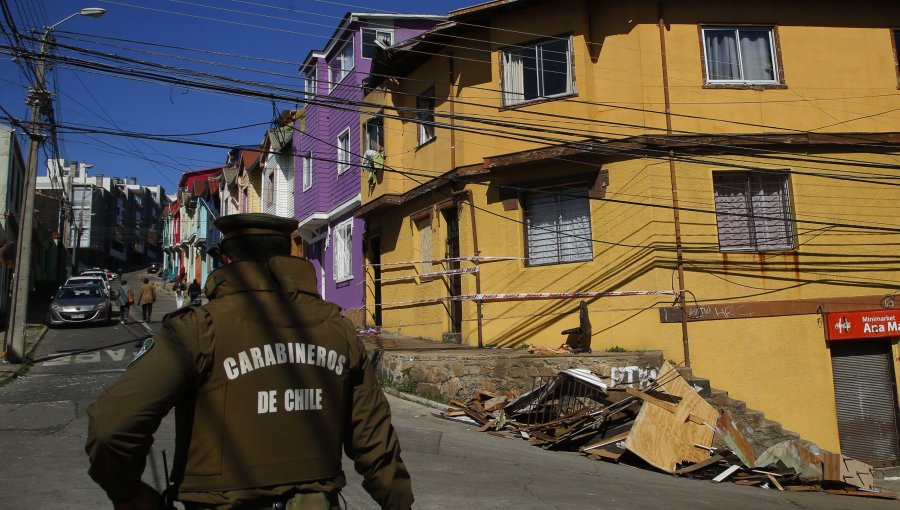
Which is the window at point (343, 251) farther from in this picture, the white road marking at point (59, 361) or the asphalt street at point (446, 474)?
the asphalt street at point (446, 474)

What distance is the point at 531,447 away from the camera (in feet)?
31.5

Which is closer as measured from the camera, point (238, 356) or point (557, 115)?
point (238, 356)

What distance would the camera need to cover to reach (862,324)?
12922 mm

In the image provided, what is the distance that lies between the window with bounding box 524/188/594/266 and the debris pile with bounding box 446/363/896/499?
11.0ft

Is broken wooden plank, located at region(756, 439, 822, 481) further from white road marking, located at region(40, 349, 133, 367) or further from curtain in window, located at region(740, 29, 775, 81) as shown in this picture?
white road marking, located at region(40, 349, 133, 367)

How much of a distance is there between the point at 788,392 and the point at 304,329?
12387 mm

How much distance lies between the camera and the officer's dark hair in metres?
2.65

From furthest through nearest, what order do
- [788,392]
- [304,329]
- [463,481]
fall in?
1. [788,392]
2. [463,481]
3. [304,329]

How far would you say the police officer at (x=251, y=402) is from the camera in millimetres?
2182

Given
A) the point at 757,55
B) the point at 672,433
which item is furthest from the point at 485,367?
the point at 757,55

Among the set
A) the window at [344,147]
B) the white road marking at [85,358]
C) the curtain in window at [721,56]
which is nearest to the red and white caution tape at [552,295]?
the curtain in window at [721,56]

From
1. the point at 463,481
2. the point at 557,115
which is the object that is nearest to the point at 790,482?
the point at 463,481

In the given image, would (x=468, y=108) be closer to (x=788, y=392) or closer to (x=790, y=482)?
(x=788, y=392)

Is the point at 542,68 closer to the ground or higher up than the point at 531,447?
higher up
